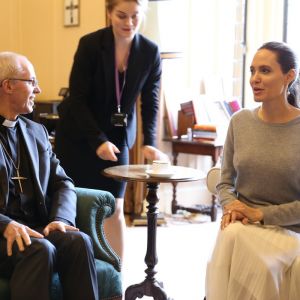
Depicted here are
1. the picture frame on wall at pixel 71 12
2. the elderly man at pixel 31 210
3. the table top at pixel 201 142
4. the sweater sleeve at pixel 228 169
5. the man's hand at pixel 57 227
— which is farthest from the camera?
the picture frame on wall at pixel 71 12

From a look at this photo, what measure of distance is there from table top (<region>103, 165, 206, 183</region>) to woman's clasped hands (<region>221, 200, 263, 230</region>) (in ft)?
0.83

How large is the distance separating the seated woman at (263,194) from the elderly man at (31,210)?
0.48 metres

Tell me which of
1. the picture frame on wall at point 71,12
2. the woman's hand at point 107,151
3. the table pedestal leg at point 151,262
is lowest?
the table pedestal leg at point 151,262

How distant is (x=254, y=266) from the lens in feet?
5.61

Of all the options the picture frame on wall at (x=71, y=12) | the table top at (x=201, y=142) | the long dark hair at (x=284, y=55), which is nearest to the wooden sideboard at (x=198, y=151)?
the table top at (x=201, y=142)

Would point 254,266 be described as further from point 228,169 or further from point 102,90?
point 102,90

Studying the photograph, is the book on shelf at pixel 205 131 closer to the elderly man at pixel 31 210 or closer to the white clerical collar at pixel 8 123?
the elderly man at pixel 31 210

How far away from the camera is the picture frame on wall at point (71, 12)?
443 cm

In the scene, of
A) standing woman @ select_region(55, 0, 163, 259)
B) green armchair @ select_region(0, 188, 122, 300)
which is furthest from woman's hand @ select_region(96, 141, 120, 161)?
green armchair @ select_region(0, 188, 122, 300)

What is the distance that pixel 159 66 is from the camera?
247cm

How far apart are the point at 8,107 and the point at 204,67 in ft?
9.14

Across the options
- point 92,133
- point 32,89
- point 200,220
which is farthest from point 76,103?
point 200,220

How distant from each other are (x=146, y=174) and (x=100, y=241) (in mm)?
331

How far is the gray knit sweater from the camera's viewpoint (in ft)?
6.07
